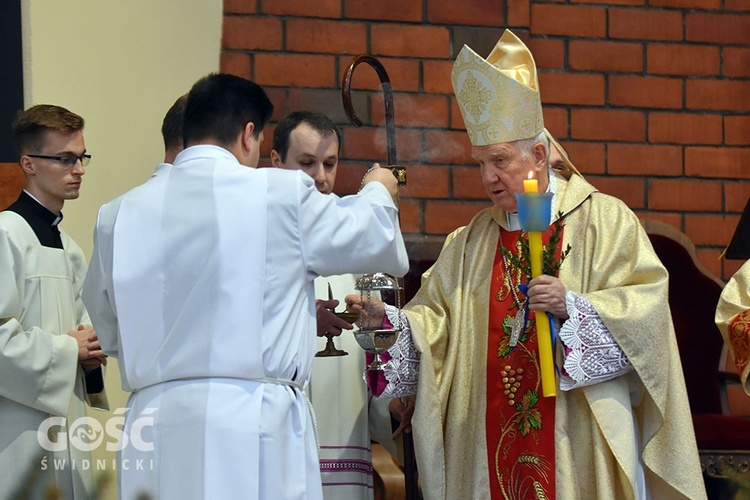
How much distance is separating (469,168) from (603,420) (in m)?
1.98

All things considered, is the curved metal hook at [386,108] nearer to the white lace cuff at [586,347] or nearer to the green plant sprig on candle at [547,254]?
the green plant sprig on candle at [547,254]

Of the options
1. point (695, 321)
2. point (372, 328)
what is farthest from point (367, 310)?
point (695, 321)

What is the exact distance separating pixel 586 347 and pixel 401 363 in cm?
61

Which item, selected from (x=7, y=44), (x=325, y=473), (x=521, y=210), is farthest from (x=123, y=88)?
(x=521, y=210)

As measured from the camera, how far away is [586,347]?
142 inches

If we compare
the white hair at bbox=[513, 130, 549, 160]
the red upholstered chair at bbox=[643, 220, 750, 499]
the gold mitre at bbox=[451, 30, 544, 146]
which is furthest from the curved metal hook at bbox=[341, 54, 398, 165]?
the red upholstered chair at bbox=[643, 220, 750, 499]

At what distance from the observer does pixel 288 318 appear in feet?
10.3

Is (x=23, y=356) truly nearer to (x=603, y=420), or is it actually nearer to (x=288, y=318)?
(x=288, y=318)

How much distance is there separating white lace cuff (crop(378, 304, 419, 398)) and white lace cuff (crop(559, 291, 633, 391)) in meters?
0.52

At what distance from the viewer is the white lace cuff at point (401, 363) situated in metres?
3.84

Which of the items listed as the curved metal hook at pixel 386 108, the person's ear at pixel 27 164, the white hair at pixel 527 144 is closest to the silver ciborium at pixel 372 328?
the curved metal hook at pixel 386 108

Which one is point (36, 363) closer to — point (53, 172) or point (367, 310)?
point (53, 172)

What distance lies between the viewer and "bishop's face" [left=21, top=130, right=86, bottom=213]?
4.39 metres

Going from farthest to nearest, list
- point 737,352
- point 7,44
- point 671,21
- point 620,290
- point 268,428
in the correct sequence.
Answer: point 671,21, point 7,44, point 737,352, point 620,290, point 268,428
